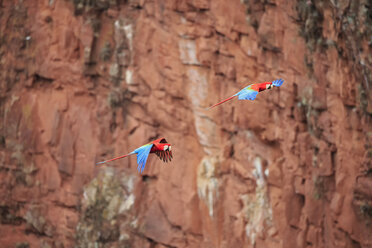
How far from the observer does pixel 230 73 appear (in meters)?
14.7

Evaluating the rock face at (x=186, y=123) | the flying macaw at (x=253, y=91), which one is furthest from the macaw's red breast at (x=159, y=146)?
the rock face at (x=186, y=123)

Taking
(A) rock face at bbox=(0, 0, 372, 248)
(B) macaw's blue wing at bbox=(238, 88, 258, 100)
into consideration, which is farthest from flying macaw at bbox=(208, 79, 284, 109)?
(A) rock face at bbox=(0, 0, 372, 248)

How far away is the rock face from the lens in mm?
12977

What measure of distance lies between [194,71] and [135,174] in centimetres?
274

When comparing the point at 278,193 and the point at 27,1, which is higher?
the point at 27,1

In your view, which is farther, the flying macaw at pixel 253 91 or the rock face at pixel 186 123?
the rock face at pixel 186 123

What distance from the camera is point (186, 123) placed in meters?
15.5

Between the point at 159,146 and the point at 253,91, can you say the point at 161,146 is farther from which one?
the point at 253,91

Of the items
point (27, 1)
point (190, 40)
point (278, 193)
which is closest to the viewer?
point (278, 193)

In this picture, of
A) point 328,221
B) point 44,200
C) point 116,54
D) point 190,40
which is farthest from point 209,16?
point 44,200

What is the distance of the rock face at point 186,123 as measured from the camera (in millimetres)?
12977

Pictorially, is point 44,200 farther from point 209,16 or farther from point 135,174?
point 209,16

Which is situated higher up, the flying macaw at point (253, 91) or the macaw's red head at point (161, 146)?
the flying macaw at point (253, 91)

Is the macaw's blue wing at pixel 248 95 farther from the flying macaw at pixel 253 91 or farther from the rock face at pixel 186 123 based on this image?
the rock face at pixel 186 123
